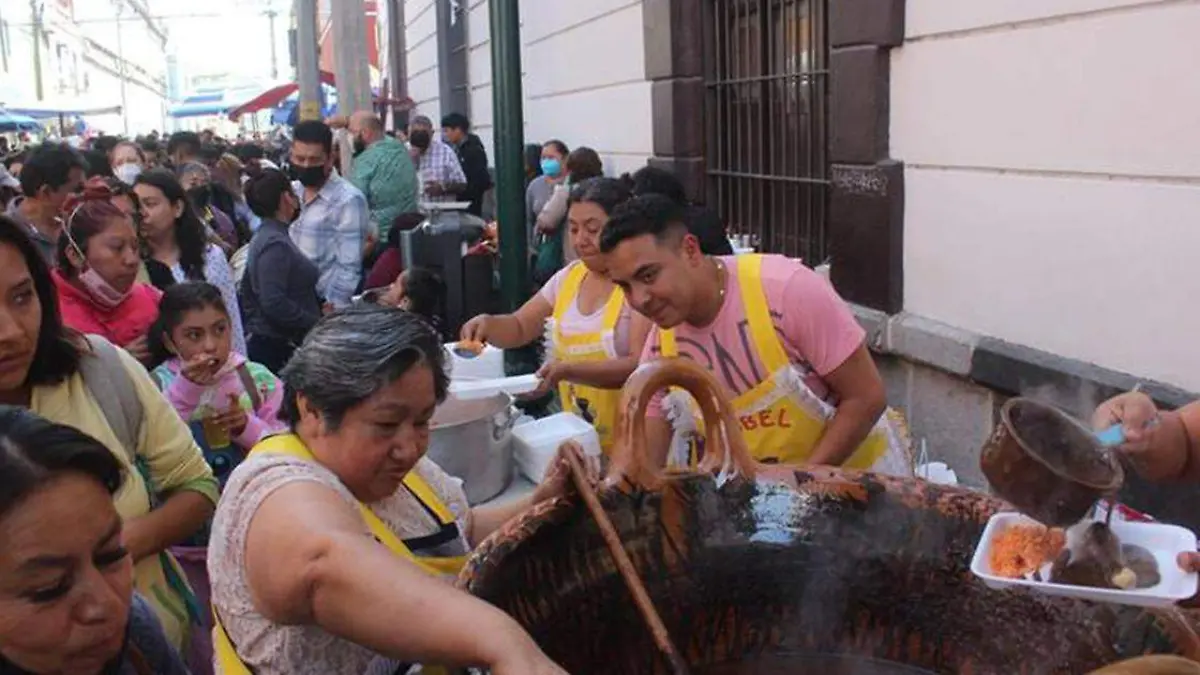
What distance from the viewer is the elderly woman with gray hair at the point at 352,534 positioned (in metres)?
1.40

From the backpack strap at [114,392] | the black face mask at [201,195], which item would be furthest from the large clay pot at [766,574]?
the black face mask at [201,195]

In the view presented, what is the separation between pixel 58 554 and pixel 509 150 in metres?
4.95

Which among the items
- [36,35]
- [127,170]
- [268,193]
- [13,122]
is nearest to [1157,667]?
[268,193]

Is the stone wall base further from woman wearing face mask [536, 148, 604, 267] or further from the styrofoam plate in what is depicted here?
woman wearing face mask [536, 148, 604, 267]

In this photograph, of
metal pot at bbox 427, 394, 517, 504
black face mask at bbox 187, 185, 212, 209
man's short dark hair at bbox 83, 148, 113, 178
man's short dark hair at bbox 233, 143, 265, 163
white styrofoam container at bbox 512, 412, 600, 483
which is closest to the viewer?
metal pot at bbox 427, 394, 517, 504

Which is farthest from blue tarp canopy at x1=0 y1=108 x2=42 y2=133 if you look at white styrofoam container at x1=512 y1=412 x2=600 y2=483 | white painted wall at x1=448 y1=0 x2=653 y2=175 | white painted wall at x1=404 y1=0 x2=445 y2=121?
white styrofoam container at x1=512 y1=412 x2=600 y2=483

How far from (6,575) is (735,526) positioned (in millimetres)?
1287

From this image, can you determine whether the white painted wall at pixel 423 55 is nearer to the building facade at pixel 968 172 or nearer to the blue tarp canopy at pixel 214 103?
the building facade at pixel 968 172

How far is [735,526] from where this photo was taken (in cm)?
218

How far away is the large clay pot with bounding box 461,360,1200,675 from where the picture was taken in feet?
6.40

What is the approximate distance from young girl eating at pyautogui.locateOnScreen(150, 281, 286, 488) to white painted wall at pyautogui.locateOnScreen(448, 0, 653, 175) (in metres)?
4.61

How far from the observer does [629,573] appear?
1.76 m

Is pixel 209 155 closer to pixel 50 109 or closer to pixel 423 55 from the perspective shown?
pixel 423 55

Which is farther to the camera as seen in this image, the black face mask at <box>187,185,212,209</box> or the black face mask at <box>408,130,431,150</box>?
the black face mask at <box>408,130,431,150</box>
